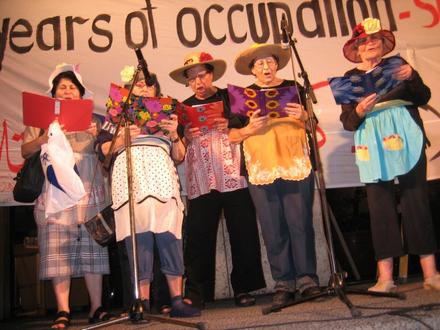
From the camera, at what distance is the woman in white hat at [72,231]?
2.46 metres

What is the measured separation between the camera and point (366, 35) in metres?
2.65

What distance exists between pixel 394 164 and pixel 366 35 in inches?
32.4

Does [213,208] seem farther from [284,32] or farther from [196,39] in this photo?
[196,39]

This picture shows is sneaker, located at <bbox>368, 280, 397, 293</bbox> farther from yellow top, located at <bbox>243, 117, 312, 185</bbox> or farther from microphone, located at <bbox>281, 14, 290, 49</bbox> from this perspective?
microphone, located at <bbox>281, 14, 290, 49</bbox>

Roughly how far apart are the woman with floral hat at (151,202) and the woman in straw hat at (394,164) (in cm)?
112

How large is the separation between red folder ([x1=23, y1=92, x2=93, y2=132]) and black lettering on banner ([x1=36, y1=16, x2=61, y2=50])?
1278mm

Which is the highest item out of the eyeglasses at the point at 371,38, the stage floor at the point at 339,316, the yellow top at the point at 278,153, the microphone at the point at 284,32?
the eyeglasses at the point at 371,38

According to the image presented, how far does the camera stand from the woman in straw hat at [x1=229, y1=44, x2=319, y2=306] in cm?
244

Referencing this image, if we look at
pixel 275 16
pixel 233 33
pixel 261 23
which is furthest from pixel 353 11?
pixel 233 33

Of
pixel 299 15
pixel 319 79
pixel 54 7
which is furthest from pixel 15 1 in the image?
pixel 319 79

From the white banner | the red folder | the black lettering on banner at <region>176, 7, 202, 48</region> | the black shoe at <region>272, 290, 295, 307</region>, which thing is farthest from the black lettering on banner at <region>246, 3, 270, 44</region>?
the black shoe at <region>272, 290, 295, 307</region>

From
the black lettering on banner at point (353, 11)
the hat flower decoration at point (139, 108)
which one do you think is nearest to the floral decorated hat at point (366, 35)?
the black lettering on banner at point (353, 11)

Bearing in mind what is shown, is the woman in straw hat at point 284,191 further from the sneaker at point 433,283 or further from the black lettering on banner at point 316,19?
the black lettering on banner at point 316,19

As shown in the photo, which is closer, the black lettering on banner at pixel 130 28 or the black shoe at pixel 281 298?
the black shoe at pixel 281 298
